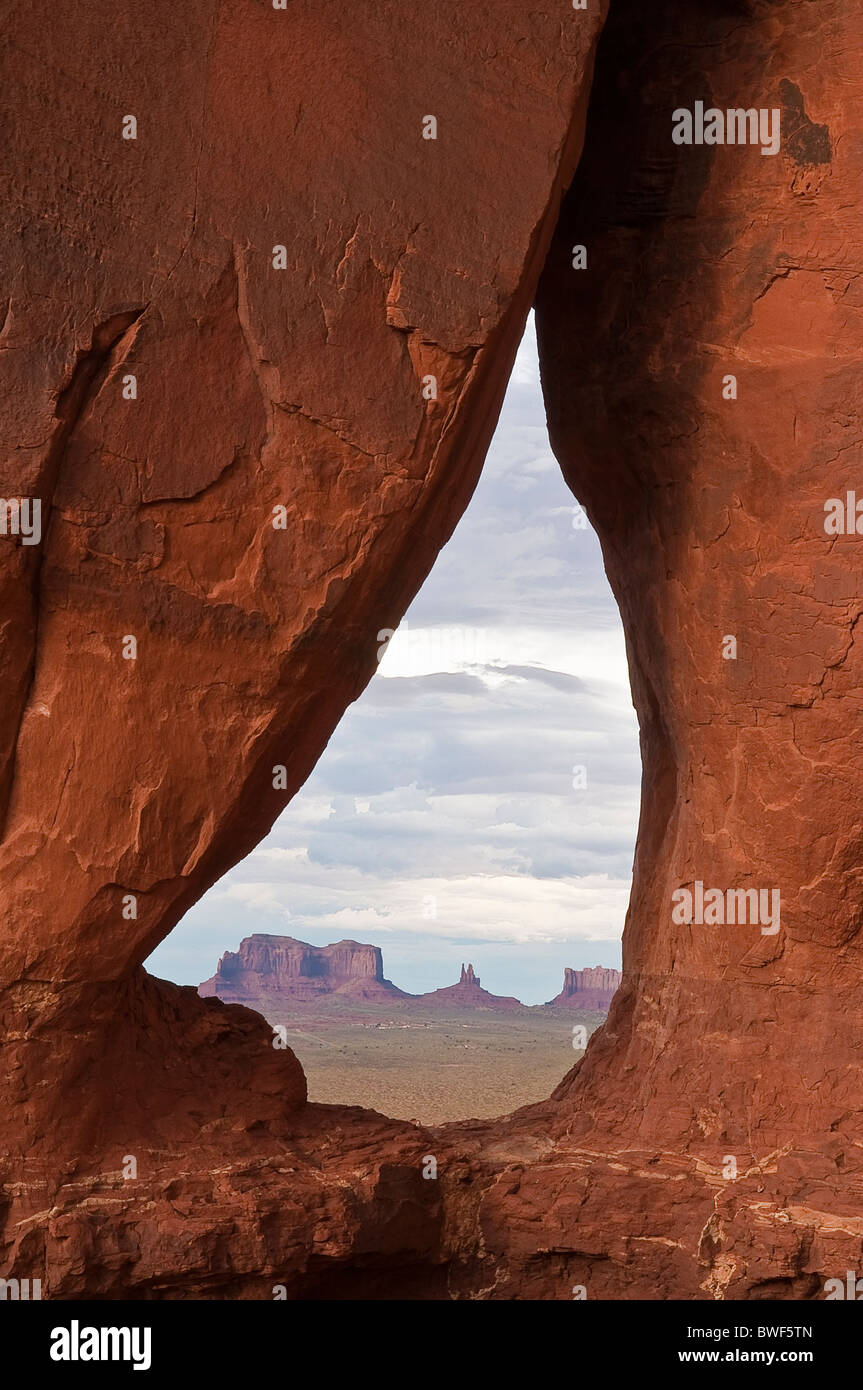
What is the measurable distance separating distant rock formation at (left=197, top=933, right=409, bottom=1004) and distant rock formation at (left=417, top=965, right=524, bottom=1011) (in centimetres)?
74

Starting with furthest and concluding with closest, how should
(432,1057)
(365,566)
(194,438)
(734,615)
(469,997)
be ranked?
(469,997) < (432,1057) < (734,615) < (365,566) < (194,438)

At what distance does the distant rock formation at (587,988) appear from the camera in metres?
29.1

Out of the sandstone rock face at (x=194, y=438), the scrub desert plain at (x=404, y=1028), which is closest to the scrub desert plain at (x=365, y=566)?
the sandstone rock face at (x=194, y=438)

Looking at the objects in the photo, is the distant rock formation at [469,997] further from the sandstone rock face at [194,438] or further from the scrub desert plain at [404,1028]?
the sandstone rock face at [194,438]

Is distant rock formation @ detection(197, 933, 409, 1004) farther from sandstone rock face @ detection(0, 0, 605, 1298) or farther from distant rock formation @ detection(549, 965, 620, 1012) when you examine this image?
sandstone rock face @ detection(0, 0, 605, 1298)

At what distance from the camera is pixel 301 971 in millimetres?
30453

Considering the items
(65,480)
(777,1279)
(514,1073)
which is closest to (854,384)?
(65,480)

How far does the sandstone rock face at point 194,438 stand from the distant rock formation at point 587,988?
24432 mm

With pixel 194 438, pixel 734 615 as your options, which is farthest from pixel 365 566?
pixel 734 615

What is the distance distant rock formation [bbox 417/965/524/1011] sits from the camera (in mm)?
28938

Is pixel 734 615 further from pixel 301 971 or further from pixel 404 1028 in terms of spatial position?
pixel 301 971

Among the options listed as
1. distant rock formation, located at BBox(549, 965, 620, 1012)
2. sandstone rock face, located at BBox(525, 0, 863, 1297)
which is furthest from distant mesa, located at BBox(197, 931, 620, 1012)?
sandstone rock face, located at BBox(525, 0, 863, 1297)

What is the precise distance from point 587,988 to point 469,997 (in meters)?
2.44

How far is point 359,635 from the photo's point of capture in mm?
5215
